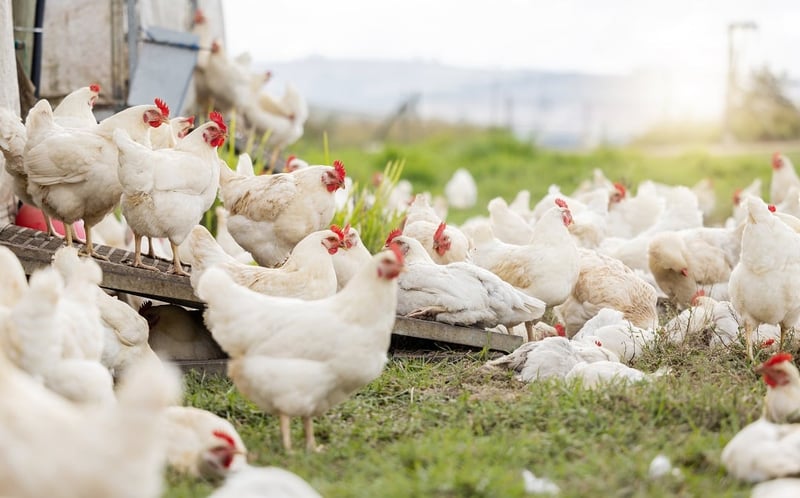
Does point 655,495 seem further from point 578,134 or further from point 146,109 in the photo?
point 578,134

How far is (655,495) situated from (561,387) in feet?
4.64

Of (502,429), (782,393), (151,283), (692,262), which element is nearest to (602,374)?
(502,429)

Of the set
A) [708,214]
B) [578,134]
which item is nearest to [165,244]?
[708,214]

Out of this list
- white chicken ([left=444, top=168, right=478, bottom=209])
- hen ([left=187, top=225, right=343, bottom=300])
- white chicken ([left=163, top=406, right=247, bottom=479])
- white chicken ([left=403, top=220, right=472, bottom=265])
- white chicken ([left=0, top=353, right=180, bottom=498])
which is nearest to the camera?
white chicken ([left=0, top=353, right=180, bottom=498])

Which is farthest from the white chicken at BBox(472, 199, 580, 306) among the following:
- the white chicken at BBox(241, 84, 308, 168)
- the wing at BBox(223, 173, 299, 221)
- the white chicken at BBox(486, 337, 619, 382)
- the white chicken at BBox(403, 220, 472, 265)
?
the white chicken at BBox(241, 84, 308, 168)

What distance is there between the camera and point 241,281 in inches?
216

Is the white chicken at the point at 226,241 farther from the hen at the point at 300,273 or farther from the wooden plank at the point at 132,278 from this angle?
the hen at the point at 300,273

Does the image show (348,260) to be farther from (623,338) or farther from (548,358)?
(623,338)

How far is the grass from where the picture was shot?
12.9 feet

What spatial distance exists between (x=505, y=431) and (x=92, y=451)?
226 cm

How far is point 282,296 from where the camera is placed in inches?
212

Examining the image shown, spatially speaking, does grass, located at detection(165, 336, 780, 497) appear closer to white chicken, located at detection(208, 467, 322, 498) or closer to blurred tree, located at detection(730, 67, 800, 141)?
white chicken, located at detection(208, 467, 322, 498)

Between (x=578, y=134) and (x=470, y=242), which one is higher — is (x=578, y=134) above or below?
below

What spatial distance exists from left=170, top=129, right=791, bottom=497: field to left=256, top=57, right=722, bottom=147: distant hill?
79.9 feet
